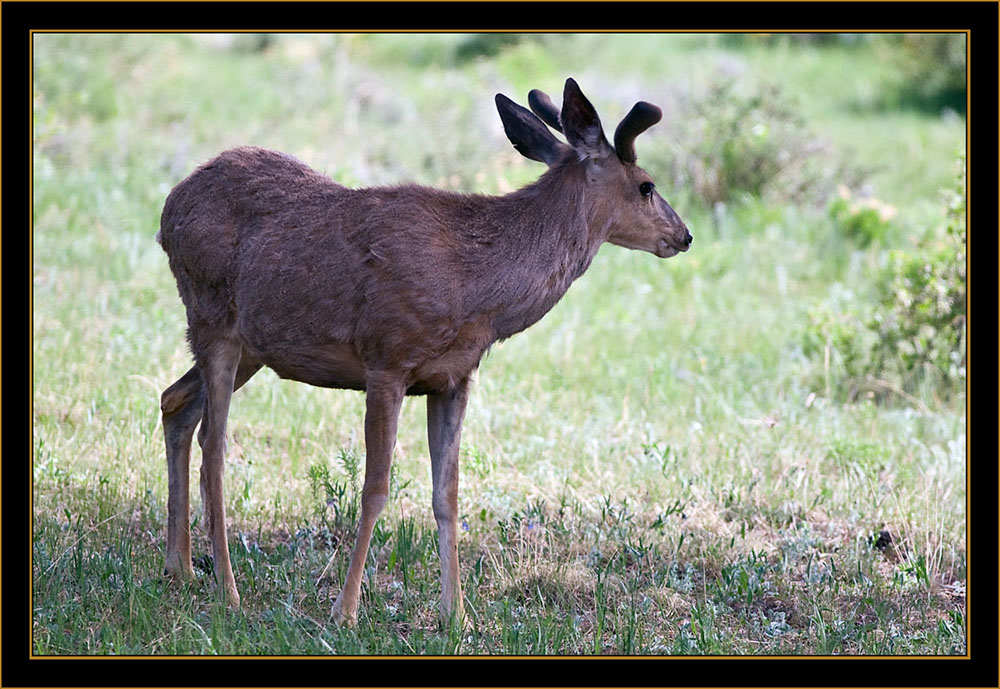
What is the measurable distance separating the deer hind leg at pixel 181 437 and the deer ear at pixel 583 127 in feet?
6.54

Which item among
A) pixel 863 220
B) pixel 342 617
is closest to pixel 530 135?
pixel 342 617

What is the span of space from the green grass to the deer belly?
99 centimetres

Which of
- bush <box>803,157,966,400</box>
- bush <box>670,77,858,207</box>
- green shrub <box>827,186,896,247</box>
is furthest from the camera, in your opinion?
bush <box>670,77,858,207</box>

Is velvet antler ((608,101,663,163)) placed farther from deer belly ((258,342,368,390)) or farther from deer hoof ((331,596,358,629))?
deer hoof ((331,596,358,629))

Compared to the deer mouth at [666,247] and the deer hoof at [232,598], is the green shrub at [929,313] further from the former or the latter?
the deer hoof at [232,598]

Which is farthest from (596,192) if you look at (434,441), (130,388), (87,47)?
(87,47)

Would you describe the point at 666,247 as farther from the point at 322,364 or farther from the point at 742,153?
the point at 742,153

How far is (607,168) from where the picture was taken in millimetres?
5566

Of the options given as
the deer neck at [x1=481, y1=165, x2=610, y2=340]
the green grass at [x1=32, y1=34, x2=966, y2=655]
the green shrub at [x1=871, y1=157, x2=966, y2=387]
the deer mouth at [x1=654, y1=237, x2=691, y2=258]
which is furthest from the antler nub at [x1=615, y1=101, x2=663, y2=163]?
the green shrub at [x1=871, y1=157, x2=966, y2=387]

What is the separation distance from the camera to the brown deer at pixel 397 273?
532cm

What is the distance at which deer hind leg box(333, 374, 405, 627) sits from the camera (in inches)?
213

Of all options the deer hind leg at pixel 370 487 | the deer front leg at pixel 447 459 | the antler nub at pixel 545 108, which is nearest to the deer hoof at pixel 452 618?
the deer front leg at pixel 447 459
